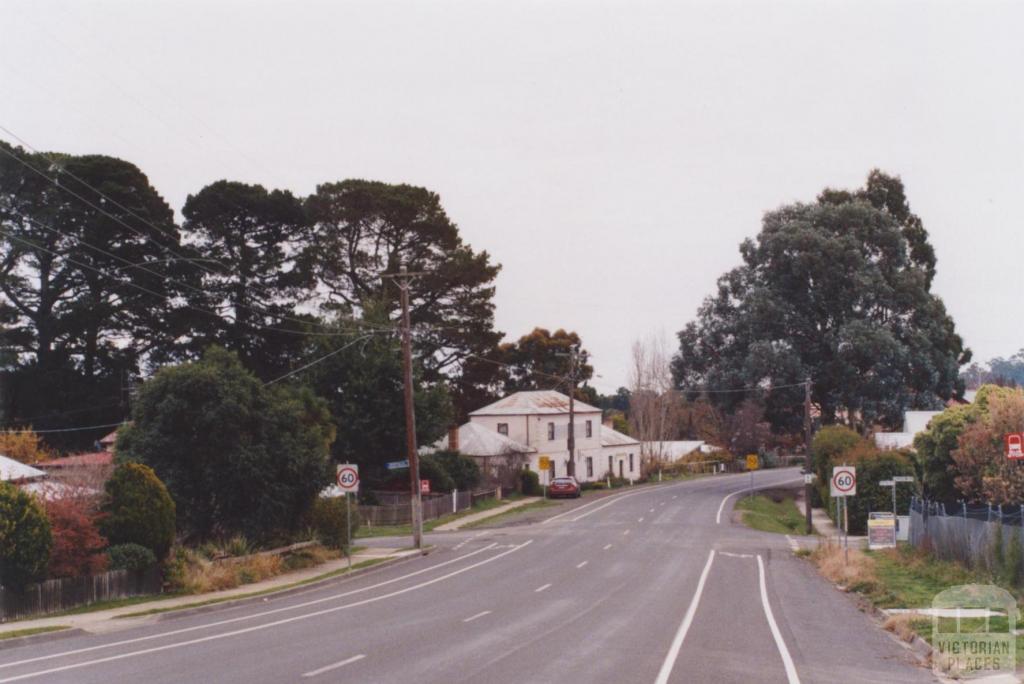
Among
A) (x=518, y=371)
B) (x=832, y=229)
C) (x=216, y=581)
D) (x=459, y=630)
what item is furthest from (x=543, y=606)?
(x=518, y=371)

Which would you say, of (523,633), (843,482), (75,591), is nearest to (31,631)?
(75,591)

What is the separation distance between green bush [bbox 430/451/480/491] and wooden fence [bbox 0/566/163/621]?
36806mm

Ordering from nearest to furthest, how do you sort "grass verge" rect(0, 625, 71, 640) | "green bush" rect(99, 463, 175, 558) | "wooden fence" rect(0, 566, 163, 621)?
1. "grass verge" rect(0, 625, 71, 640)
2. "wooden fence" rect(0, 566, 163, 621)
3. "green bush" rect(99, 463, 175, 558)

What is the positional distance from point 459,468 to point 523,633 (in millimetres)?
44957

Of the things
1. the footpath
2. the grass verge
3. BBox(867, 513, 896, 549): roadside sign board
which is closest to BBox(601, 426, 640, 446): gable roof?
BBox(867, 513, 896, 549): roadside sign board

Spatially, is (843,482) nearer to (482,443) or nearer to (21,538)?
(21,538)

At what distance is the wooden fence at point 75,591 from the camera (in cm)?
2081

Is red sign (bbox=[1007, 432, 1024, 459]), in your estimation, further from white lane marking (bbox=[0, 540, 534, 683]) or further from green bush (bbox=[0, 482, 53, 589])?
green bush (bbox=[0, 482, 53, 589])

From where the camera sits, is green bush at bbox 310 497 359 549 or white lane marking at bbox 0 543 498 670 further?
green bush at bbox 310 497 359 549

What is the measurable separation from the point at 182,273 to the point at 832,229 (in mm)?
44242

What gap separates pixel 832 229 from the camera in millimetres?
75125

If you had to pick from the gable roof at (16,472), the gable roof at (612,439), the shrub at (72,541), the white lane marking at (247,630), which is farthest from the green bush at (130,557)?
the gable roof at (612,439)

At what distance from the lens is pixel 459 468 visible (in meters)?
63.4

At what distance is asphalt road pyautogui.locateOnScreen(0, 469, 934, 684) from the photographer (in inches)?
568
